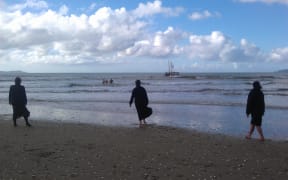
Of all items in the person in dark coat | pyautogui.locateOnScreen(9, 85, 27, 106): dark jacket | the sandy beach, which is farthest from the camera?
the person in dark coat

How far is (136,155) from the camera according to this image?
7598 millimetres

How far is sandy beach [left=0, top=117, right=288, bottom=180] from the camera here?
247 inches

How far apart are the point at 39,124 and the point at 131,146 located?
18.3 feet

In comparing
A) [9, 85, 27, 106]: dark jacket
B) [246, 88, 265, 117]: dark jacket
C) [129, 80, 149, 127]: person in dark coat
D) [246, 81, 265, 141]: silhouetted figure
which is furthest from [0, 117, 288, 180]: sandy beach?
[129, 80, 149, 127]: person in dark coat

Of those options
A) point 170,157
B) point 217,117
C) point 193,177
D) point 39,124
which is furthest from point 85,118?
point 193,177

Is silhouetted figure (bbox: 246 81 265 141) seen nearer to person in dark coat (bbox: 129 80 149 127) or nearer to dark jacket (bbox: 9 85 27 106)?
person in dark coat (bbox: 129 80 149 127)

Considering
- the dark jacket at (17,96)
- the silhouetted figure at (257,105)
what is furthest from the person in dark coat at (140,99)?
the silhouetted figure at (257,105)

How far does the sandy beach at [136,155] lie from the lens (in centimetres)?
628

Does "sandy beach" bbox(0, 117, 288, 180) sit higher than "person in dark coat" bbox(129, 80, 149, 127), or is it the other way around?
"person in dark coat" bbox(129, 80, 149, 127)

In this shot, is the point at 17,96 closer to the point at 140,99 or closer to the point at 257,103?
the point at 140,99

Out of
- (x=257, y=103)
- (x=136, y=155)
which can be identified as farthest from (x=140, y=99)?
(x=136, y=155)

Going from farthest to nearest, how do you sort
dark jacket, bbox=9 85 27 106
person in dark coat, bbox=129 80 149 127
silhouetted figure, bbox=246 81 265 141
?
person in dark coat, bbox=129 80 149 127, dark jacket, bbox=9 85 27 106, silhouetted figure, bbox=246 81 265 141

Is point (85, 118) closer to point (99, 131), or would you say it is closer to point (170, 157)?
point (99, 131)

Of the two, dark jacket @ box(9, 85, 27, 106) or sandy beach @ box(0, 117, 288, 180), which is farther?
dark jacket @ box(9, 85, 27, 106)
